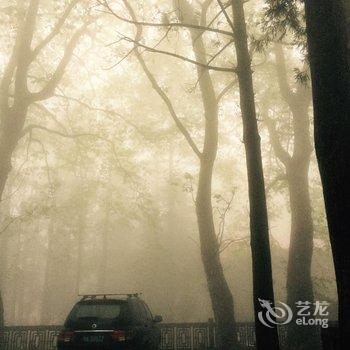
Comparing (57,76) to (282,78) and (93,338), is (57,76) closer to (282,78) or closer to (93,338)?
(282,78)

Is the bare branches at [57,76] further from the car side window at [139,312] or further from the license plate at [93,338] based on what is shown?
the license plate at [93,338]

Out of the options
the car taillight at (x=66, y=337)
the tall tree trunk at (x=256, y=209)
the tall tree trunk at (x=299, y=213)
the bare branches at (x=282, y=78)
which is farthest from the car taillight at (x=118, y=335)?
the bare branches at (x=282, y=78)

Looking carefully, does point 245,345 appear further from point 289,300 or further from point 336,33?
point 336,33

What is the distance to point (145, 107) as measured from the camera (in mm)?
22281

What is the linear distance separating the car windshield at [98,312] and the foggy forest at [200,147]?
317 cm

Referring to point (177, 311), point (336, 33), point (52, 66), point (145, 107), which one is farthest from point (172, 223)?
point (336, 33)

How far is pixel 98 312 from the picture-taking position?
894 cm

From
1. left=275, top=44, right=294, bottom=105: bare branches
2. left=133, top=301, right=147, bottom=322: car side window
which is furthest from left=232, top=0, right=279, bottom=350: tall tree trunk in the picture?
left=275, top=44, right=294, bottom=105: bare branches

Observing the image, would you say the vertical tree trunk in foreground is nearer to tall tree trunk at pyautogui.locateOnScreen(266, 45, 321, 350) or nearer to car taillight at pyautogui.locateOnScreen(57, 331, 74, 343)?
tall tree trunk at pyautogui.locateOnScreen(266, 45, 321, 350)

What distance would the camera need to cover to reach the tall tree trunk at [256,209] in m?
6.26

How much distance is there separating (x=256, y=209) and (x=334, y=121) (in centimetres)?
280

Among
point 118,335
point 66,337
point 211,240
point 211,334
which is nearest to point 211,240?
point 211,240

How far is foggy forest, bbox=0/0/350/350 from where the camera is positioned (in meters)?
4.66

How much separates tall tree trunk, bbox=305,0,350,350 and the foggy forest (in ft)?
0.05
